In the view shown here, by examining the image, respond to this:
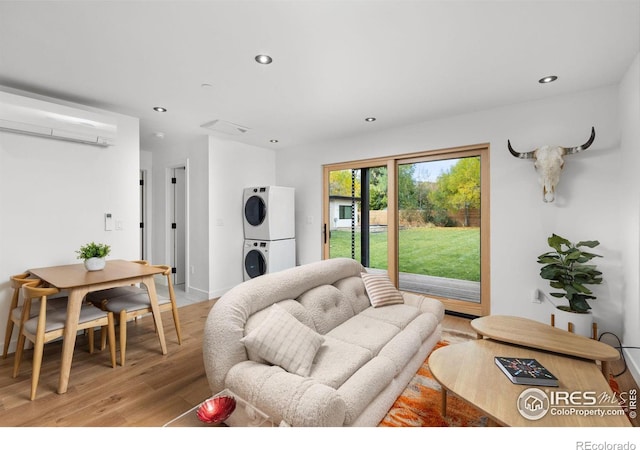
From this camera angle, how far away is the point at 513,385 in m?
1.51

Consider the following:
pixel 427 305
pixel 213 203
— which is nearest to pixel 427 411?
pixel 427 305

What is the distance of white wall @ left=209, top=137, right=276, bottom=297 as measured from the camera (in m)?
4.39

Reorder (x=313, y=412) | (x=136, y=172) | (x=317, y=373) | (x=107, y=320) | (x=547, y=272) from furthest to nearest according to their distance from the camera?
(x=136, y=172) → (x=547, y=272) → (x=107, y=320) → (x=317, y=373) → (x=313, y=412)

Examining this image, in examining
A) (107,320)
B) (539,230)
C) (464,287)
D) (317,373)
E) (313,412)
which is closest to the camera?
(313,412)

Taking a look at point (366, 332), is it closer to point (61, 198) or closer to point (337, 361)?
point (337, 361)

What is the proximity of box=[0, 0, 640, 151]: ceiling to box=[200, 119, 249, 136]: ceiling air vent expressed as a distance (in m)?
0.36

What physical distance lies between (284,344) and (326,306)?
2.38 ft

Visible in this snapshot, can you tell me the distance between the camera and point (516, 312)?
3.25 m

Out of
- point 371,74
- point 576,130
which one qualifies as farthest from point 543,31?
point 576,130

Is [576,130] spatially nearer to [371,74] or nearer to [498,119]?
[498,119]

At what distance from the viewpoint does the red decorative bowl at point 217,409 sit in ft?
4.47

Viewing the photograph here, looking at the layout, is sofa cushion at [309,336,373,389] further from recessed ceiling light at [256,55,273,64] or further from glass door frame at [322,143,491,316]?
glass door frame at [322,143,491,316]

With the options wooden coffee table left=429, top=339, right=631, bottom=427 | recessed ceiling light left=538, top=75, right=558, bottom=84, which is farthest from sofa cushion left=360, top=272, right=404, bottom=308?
recessed ceiling light left=538, top=75, right=558, bottom=84

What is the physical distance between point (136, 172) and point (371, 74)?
2.81 meters
